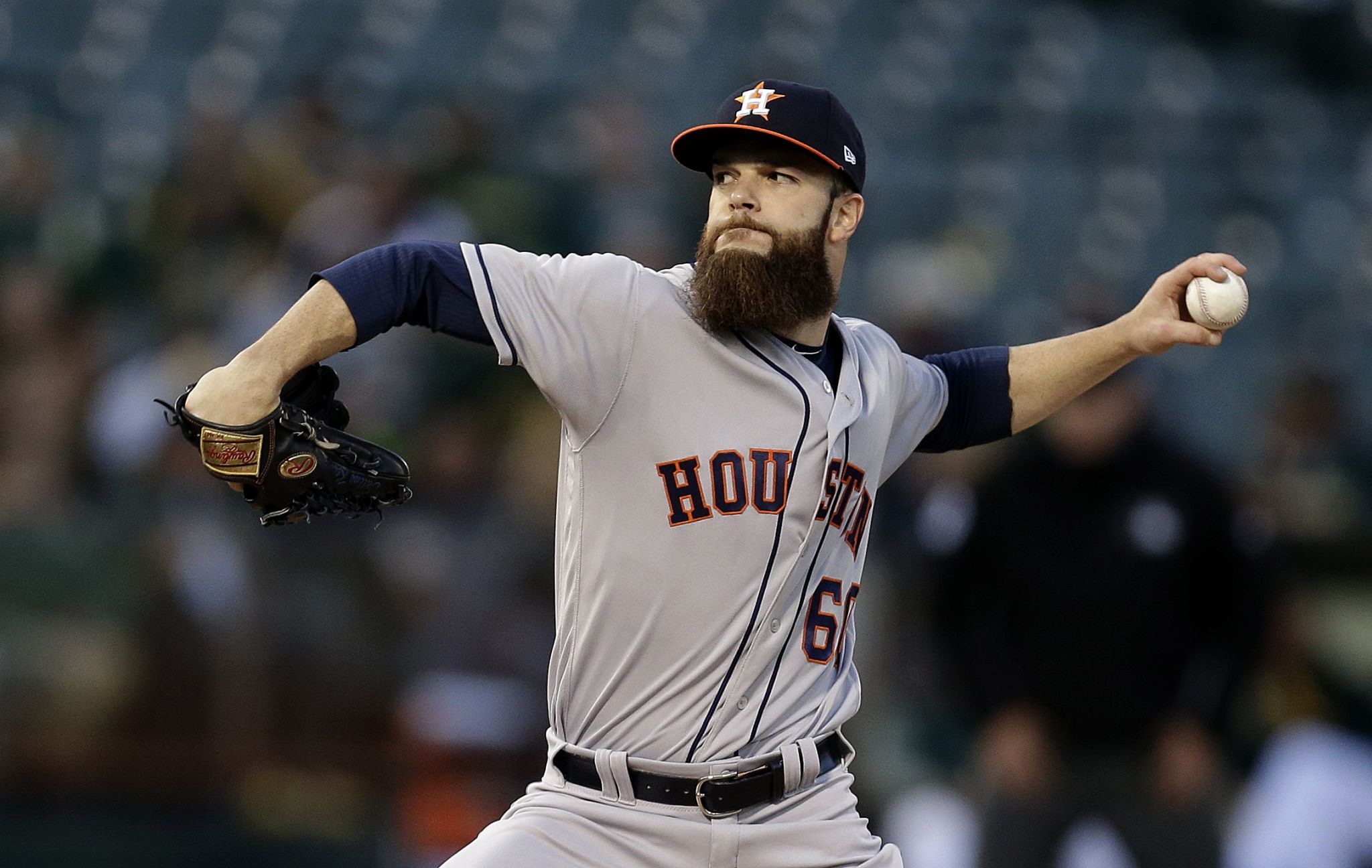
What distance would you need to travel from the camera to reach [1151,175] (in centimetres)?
922

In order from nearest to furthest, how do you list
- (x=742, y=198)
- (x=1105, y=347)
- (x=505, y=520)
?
(x=742, y=198) < (x=1105, y=347) < (x=505, y=520)

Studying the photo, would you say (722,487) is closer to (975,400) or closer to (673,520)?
(673,520)

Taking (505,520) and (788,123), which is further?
(505,520)

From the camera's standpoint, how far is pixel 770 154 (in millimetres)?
3209

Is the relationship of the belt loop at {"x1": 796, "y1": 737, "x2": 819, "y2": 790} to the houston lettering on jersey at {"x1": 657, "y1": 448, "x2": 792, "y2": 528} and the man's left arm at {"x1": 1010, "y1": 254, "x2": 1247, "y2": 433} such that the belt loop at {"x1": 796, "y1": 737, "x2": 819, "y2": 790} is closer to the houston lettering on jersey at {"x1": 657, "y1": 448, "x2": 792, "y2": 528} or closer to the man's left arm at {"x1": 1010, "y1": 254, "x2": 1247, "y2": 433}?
→ the houston lettering on jersey at {"x1": 657, "y1": 448, "x2": 792, "y2": 528}

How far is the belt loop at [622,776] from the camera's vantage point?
3012 millimetres

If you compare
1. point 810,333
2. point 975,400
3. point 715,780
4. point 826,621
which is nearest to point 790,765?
point 715,780

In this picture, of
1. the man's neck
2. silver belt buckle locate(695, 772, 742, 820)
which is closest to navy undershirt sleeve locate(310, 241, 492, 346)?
the man's neck

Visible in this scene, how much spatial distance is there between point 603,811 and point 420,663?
2.78m

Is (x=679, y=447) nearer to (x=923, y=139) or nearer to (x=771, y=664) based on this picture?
(x=771, y=664)

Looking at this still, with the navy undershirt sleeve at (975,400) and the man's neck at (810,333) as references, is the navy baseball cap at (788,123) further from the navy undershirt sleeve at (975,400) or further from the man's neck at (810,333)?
the navy undershirt sleeve at (975,400)

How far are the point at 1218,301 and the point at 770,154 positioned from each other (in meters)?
0.95

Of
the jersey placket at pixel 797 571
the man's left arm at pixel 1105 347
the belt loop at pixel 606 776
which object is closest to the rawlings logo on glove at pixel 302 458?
the belt loop at pixel 606 776

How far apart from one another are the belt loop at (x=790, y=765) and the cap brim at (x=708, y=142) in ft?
3.68
